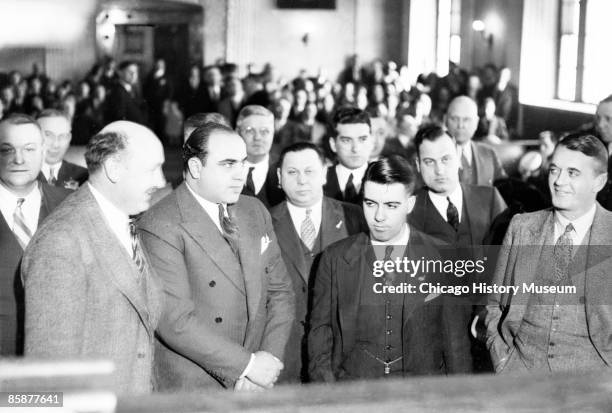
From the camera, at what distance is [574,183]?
198 cm

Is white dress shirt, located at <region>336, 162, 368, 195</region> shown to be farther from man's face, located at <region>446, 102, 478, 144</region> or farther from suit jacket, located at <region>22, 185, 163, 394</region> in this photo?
suit jacket, located at <region>22, 185, 163, 394</region>

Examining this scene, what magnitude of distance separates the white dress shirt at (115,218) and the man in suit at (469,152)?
209 centimetres

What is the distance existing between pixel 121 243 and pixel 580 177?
1207mm

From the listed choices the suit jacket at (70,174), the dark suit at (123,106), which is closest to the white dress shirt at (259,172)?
the suit jacket at (70,174)

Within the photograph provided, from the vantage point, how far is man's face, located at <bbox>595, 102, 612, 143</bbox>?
2836mm

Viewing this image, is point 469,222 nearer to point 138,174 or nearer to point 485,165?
point 485,165

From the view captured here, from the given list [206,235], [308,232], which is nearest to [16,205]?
[206,235]

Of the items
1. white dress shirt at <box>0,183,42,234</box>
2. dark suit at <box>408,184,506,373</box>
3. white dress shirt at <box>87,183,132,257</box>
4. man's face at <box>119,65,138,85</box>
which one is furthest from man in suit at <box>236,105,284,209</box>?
man's face at <box>119,65,138,85</box>

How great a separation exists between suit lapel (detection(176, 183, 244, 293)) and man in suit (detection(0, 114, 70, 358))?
1.51 ft

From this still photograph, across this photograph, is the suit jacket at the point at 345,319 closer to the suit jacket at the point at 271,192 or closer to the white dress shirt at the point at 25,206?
the white dress shirt at the point at 25,206

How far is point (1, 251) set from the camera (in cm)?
211

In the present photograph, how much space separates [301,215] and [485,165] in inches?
52.7

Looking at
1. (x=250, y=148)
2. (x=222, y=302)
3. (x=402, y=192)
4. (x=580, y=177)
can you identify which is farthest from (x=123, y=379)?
(x=250, y=148)

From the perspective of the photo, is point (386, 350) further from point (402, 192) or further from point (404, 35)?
point (404, 35)
